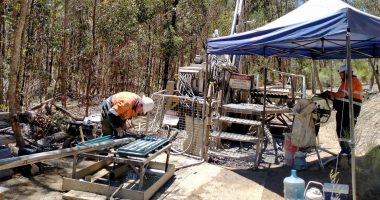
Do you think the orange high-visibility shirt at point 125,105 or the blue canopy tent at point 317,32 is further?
the orange high-visibility shirt at point 125,105

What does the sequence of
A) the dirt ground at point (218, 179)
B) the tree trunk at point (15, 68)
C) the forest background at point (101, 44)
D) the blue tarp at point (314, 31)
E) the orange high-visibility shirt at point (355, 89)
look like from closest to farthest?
the blue tarp at point (314, 31), the dirt ground at point (218, 179), the tree trunk at point (15, 68), the orange high-visibility shirt at point (355, 89), the forest background at point (101, 44)

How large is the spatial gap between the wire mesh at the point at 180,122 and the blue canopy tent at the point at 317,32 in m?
1.40

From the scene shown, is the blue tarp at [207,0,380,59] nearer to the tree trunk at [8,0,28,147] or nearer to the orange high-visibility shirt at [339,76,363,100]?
the orange high-visibility shirt at [339,76,363,100]

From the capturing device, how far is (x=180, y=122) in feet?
27.9

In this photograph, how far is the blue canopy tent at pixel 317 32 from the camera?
4.80 m

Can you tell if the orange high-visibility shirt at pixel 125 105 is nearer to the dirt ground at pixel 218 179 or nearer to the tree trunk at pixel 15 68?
the dirt ground at pixel 218 179

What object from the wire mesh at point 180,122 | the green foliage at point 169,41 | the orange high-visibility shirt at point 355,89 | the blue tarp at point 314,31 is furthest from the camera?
the green foliage at point 169,41

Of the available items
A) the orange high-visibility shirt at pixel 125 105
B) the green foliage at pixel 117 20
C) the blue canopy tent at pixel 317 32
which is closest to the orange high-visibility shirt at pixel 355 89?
the blue canopy tent at pixel 317 32

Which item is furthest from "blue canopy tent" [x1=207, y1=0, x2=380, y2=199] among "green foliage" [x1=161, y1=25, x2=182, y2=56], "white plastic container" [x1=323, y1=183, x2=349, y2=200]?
"green foliage" [x1=161, y1=25, x2=182, y2=56]

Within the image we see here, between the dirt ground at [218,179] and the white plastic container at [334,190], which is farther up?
the white plastic container at [334,190]

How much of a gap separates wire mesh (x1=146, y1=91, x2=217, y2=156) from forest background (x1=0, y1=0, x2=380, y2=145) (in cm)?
326

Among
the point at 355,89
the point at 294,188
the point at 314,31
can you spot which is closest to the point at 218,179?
the point at 294,188

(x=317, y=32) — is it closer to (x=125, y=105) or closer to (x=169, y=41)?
(x=125, y=105)

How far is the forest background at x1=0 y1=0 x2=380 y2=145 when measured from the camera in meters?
12.2
